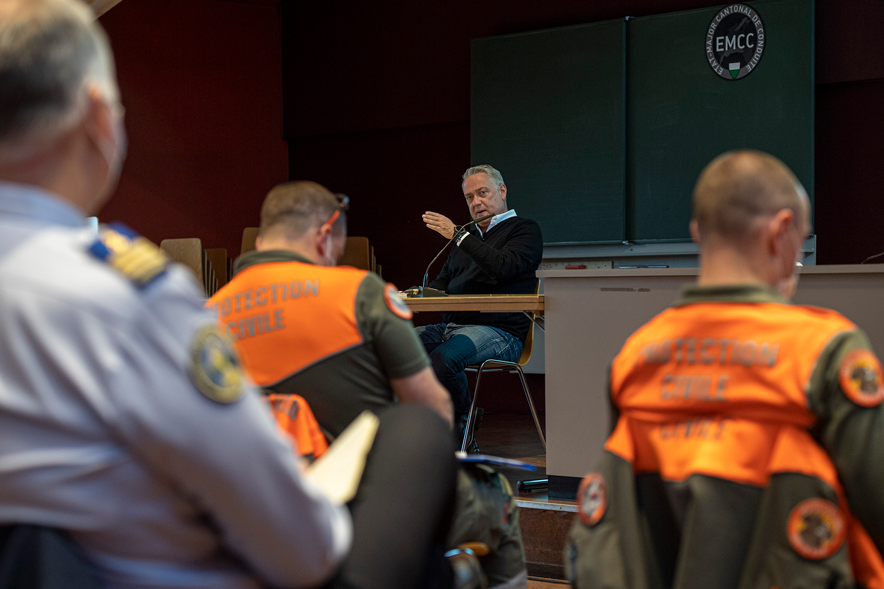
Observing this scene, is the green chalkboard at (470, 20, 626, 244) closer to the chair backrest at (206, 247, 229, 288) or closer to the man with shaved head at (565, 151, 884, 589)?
the chair backrest at (206, 247, 229, 288)

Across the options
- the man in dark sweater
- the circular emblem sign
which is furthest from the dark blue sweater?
the circular emblem sign

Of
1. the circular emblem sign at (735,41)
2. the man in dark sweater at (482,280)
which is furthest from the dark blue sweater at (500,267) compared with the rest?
the circular emblem sign at (735,41)

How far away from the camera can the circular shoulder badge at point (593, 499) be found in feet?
3.76

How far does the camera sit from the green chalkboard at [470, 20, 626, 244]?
4.82 metres

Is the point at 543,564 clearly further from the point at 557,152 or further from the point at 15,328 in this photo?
the point at 557,152

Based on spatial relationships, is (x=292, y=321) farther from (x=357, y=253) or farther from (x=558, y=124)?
(x=558, y=124)

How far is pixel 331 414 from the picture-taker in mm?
1499

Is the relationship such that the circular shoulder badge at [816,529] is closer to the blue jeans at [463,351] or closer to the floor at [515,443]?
the floor at [515,443]

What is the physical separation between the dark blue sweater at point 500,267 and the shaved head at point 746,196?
7.54 ft

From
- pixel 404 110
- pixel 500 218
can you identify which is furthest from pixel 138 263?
pixel 404 110

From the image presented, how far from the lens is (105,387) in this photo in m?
0.59

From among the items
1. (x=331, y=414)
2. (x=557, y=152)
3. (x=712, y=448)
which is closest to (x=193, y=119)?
(x=557, y=152)

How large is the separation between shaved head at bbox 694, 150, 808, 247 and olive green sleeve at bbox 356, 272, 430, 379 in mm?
602

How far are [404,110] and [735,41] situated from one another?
7.76 feet
